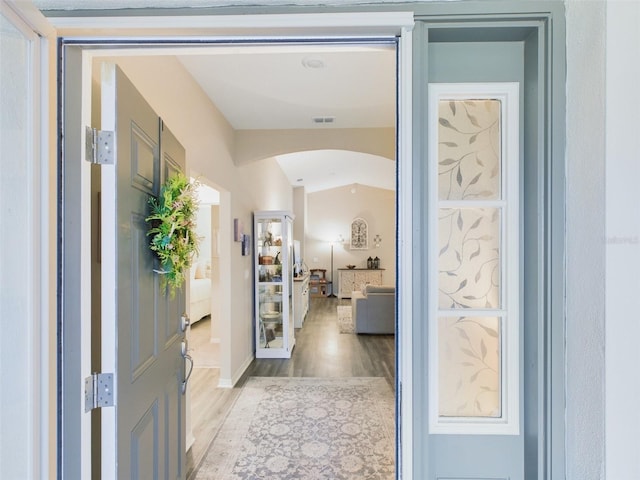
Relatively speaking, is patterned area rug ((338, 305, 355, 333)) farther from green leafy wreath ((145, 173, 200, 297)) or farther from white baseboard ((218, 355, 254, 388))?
green leafy wreath ((145, 173, 200, 297))

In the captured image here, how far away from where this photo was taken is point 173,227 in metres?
1.33

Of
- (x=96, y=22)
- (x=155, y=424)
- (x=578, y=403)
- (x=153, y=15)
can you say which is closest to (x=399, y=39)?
(x=153, y=15)

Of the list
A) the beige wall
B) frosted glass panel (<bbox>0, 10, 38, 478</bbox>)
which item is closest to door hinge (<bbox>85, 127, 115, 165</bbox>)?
frosted glass panel (<bbox>0, 10, 38, 478</bbox>)

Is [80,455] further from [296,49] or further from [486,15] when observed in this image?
[486,15]

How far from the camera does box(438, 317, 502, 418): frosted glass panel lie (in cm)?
109

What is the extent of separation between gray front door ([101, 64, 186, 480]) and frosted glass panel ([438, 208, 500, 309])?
1106 mm

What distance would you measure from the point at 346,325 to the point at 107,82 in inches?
225

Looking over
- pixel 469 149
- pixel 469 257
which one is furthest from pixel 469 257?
pixel 469 149

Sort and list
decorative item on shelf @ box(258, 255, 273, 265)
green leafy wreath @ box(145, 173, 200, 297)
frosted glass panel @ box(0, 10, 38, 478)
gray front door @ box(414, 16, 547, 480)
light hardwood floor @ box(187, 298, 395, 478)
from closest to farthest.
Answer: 1. frosted glass panel @ box(0, 10, 38, 478)
2. gray front door @ box(414, 16, 547, 480)
3. green leafy wreath @ box(145, 173, 200, 297)
4. light hardwood floor @ box(187, 298, 395, 478)
5. decorative item on shelf @ box(258, 255, 273, 265)

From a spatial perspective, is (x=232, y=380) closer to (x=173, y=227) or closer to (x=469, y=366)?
(x=173, y=227)

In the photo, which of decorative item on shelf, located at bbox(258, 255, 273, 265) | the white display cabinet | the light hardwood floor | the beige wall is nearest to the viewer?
the light hardwood floor

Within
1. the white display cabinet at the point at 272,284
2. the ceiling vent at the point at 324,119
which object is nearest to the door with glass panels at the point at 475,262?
the ceiling vent at the point at 324,119

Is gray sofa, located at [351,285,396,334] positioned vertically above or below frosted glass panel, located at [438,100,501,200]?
below

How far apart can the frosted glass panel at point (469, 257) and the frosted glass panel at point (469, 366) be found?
0.23ft
